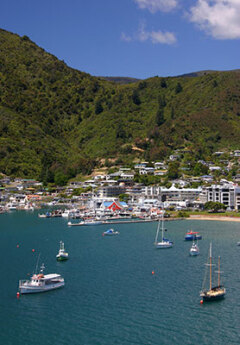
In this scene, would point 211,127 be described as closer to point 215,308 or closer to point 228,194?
point 228,194

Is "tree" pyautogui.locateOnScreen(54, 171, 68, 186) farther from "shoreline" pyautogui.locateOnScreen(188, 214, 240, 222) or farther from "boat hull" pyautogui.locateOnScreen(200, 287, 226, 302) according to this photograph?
"boat hull" pyautogui.locateOnScreen(200, 287, 226, 302)

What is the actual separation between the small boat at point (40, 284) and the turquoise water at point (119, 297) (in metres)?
0.83

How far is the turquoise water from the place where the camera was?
38062 mm

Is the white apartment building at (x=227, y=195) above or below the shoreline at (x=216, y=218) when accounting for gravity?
above

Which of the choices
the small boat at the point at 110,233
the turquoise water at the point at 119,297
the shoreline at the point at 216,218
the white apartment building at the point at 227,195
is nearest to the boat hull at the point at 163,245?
the turquoise water at the point at 119,297

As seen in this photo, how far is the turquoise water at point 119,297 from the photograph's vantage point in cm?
3806

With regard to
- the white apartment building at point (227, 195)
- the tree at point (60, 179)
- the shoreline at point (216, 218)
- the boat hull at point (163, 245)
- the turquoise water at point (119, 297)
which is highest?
the tree at point (60, 179)

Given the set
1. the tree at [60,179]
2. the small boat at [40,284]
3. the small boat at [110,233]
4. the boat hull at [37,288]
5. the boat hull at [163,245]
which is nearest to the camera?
the boat hull at [37,288]

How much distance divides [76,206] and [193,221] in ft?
141

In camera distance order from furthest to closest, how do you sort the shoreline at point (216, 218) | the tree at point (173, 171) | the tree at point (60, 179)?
the tree at point (60, 179) < the tree at point (173, 171) < the shoreline at point (216, 218)

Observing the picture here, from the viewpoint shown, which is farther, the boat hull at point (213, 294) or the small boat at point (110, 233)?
the small boat at point (110, 233)

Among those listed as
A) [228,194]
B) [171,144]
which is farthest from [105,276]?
[171,144]

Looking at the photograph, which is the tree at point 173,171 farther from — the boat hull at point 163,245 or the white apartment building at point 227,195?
the boat hull at point 163,245

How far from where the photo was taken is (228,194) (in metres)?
119
